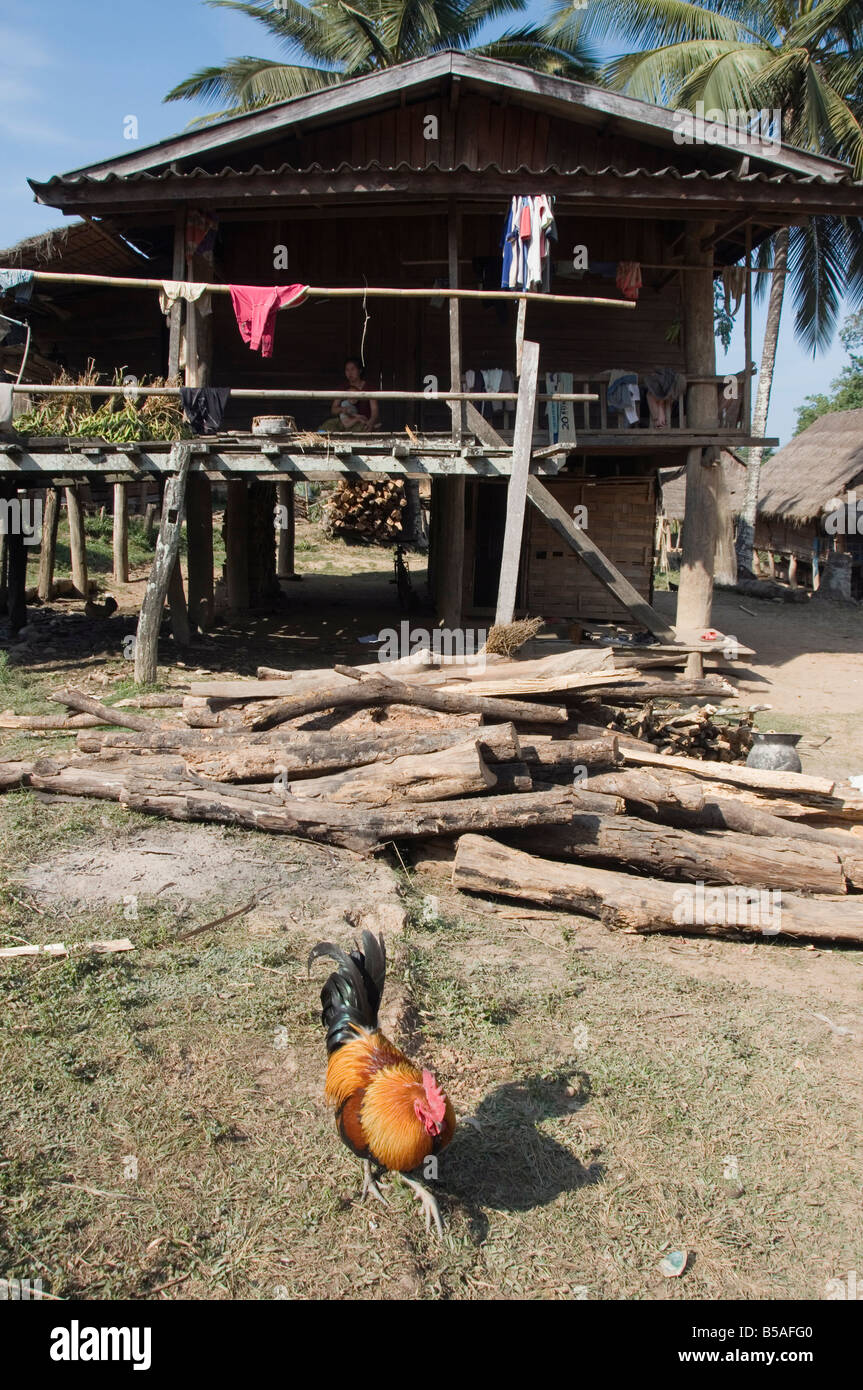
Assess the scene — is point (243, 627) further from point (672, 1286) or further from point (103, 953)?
point (672, 1286)

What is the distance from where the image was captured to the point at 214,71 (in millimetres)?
23969

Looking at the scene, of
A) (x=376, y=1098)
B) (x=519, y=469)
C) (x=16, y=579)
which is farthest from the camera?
(x=16, y=579)

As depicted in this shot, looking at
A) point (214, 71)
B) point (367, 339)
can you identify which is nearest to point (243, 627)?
point (367, 339)

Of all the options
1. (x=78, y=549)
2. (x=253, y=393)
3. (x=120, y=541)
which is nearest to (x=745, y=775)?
(x=253, y=393)

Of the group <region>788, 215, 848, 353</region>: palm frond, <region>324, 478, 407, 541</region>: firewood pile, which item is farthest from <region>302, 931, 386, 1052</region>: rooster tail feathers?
<region>788, 215, 848, 353</region>: palm frond

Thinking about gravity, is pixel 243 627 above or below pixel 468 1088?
above

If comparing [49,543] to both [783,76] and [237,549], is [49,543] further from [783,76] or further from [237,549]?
[783,76]

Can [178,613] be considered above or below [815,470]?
below

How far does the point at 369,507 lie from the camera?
13.8m

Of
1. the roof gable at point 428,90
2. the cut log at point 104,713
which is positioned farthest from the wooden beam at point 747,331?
the cut log at point 104,713

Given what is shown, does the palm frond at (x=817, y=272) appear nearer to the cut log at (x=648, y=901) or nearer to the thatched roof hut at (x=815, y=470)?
the thatched roof hut at (x=815, y=470)

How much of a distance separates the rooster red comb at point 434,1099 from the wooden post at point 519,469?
8012 millimetres

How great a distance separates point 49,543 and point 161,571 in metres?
6.67

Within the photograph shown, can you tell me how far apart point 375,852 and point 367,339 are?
1096cm
